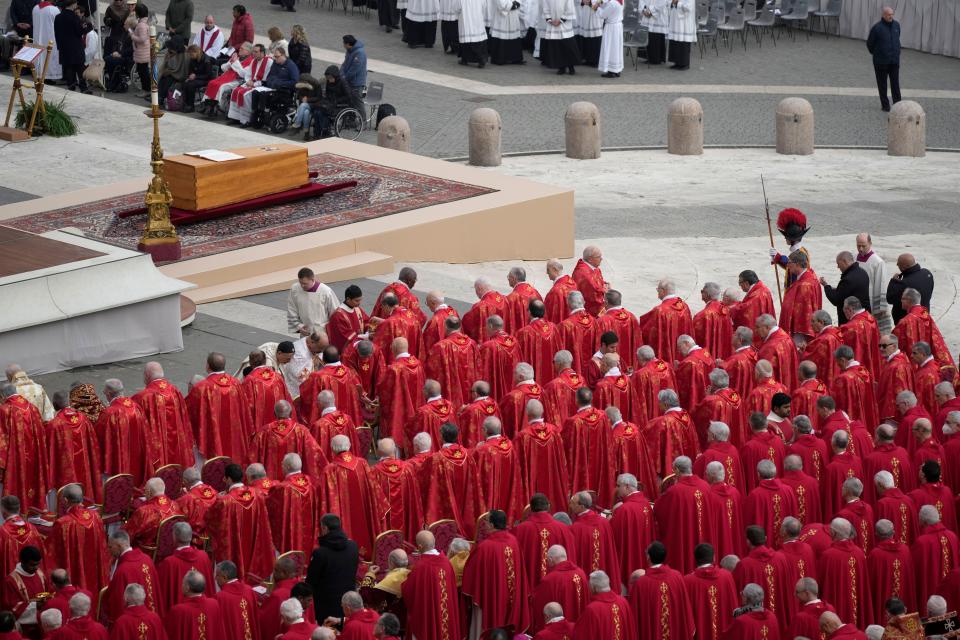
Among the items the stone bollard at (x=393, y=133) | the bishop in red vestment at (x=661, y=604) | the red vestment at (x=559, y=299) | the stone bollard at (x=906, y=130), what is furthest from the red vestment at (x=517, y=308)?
the stone bollard at (x=906, y=130)

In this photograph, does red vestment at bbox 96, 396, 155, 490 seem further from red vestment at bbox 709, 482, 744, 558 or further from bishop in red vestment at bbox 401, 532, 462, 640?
red vestment at bbox 709, 482, 744, 558

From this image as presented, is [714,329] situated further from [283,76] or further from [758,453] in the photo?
[283,76]

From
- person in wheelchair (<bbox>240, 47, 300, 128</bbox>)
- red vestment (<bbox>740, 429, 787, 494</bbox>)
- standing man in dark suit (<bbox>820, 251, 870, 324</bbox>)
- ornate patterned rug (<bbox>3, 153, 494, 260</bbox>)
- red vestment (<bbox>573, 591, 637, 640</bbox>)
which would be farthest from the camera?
person in wheelchair (<bbox>240, 47, 300, 128</bbox>)

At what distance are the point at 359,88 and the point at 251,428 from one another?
12198 millimetres

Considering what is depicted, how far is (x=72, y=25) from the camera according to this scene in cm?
2752

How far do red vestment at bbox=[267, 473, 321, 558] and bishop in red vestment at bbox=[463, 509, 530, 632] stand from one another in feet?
4.43

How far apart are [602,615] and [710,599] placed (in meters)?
0.96

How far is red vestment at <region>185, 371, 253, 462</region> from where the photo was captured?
14688 mm

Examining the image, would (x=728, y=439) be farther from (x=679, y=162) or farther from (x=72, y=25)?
(x=72, y=25)

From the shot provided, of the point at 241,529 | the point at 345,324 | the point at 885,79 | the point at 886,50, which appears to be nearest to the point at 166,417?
the point at 241,529

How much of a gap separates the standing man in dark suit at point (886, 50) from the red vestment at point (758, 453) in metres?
15.8

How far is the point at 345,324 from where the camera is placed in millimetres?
16609

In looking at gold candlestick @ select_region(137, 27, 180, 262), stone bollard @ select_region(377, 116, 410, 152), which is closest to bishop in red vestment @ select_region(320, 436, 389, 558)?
gold candlestick @ select_region(137, 27, 180, 262)

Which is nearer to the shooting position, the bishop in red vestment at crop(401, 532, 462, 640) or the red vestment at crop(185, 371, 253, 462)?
the bishop in red vestment at crop(401, 532, 462, 640)
